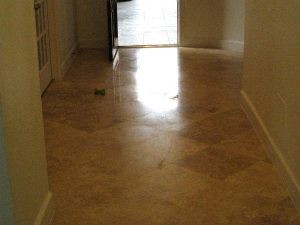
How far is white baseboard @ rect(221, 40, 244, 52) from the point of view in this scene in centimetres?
566

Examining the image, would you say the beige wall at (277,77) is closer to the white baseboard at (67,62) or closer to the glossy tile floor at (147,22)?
the white baseboard at (67,62)

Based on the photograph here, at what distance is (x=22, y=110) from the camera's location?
1.89 metres

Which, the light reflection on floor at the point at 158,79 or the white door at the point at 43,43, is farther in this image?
the white door at the point at 43,43

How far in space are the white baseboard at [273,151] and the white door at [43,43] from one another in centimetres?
166

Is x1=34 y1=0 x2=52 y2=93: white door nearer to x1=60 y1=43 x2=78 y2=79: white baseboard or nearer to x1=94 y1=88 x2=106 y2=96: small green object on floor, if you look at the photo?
x1=60 y1=43 x2=78 y2=79: white baseboard

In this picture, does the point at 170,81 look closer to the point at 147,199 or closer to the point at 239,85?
the point at 239,85

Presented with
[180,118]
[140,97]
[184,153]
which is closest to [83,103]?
[140,97]

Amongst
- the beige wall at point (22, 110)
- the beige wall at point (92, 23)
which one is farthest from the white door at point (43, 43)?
the beige wall at point (22, 110)

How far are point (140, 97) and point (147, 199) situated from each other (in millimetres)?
1772

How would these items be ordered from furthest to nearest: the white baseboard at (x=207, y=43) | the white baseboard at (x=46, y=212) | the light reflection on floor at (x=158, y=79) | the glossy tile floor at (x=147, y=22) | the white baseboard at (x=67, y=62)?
the glossy tile floor at (x=147, y=22) → the white baseboard at (x=207, y=43) → the white baseboard at (x=67, y=62) → the light reflection on floor at (x=158, y=79) → the white baseboard at (x=46, y=212)

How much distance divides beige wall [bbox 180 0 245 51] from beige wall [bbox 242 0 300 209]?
203cm

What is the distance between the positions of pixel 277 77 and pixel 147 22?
5329 mm

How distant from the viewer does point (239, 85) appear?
14.5 ft

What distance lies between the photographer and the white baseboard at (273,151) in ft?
7.98
